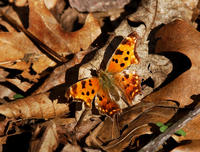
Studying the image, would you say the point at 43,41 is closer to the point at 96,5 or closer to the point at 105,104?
the point at 96,5

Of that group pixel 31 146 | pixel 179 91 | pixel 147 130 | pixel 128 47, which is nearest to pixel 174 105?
pixel 179 91

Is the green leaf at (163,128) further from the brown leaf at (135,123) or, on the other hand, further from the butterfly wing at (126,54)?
the butterfly wing at (126,54)

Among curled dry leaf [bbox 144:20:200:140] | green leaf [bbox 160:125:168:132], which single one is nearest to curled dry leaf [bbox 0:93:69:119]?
curled dry leaf [bbox 144:20:200:140]

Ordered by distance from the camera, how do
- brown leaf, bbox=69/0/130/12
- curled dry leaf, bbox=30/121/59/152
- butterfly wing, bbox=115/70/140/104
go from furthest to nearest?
brown leaf, bbox=69/0/130/12 → butterfly wing, bbox=115/70/140/104 → curled dry leaf, bbox=30/121/59/152

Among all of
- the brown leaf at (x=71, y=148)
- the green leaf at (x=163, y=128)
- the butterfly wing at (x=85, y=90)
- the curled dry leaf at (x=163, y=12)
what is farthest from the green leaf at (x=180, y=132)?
the curled dry leaf at (x=163, y=12)

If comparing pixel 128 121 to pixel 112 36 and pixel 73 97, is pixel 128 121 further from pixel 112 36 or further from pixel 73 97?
pixel 112 36

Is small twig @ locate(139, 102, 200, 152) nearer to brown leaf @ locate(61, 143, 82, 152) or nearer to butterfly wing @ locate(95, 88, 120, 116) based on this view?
butterfly wing @ locate(95, 88, 120, 116)
